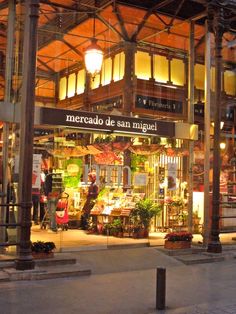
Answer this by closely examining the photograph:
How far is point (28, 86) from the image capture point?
8812mm

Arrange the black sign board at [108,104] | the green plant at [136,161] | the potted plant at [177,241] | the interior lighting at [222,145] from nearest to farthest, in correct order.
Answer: the potted plant at [177,241], the black sign board at [108,104], the green plant at [136,161], the interior lighting at [222,145]

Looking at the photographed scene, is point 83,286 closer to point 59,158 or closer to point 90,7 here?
point 59,158

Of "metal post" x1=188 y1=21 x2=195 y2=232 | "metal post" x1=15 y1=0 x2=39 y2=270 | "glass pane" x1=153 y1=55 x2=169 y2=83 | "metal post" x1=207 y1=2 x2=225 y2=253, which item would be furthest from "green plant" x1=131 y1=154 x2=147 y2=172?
"metal post" x1=15 y1=0 x2=39 y2=270

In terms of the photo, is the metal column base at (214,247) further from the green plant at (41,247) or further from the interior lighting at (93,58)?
the interior lighting at (93,58)

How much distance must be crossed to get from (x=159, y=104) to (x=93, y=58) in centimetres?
222

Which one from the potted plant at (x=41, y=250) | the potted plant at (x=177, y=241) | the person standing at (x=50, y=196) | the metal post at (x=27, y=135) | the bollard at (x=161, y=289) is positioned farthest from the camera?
the potted plant at (x=177, y=241)

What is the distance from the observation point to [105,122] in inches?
454

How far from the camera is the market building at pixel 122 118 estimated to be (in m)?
10.9

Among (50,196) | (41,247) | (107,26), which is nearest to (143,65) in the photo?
(107,26)

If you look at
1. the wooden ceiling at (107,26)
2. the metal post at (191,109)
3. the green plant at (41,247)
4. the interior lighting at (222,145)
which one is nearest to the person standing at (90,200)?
the metal post at (191,109)

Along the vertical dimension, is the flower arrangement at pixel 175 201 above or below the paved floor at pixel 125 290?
above

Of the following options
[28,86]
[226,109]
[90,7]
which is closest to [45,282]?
[28,86]

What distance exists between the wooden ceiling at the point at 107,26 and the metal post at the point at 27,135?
2085 millimetres

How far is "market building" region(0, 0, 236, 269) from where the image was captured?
10.9 m
